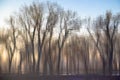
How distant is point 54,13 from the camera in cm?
3469

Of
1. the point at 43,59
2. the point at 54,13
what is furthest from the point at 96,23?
the point at 43,59

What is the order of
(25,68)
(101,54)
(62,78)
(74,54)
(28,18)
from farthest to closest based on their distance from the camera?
(74,54) < (25,68) < (101,54) < (28,18) < (62,78)

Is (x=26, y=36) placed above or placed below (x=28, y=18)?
below

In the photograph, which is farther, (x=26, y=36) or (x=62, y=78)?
(x=26, y=36)

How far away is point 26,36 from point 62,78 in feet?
45.7

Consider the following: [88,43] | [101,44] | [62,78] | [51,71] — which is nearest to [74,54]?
[88,43]

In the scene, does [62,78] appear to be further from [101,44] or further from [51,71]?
[101,44]

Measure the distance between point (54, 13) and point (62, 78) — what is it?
14.2 meters

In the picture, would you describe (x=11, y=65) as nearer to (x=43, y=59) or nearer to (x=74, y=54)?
(x=43, y=59)

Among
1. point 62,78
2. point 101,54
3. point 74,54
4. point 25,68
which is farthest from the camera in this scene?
point 74,54

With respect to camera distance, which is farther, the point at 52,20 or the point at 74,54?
the point at 74,54

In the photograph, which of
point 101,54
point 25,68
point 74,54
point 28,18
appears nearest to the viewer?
point 28,18

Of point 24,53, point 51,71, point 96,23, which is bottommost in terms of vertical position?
point 51,71

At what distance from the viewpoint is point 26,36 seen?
3481cm
